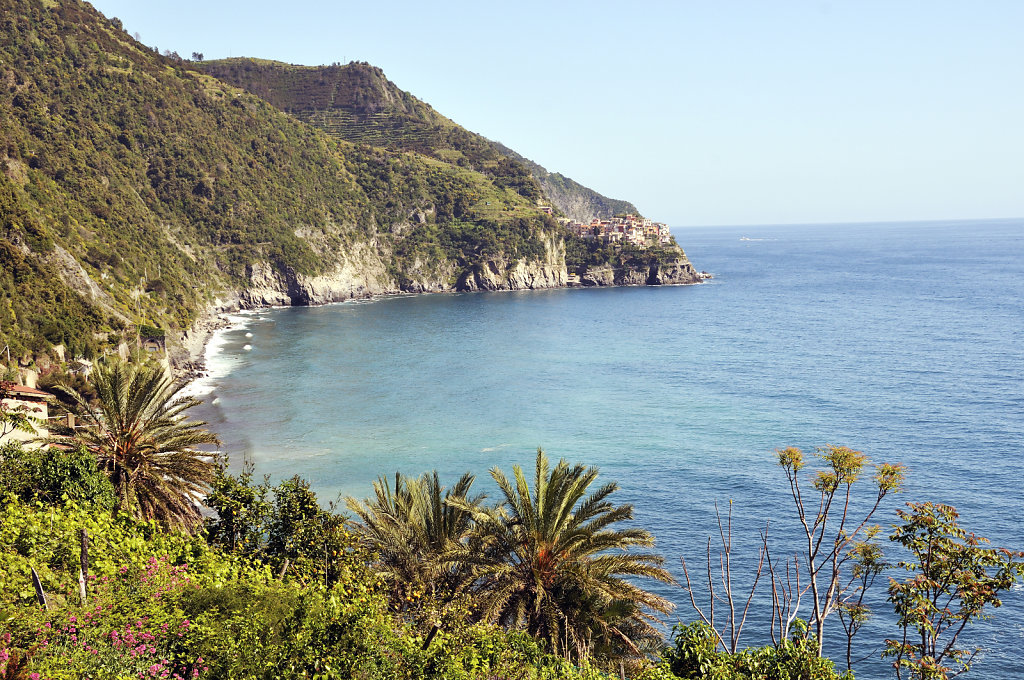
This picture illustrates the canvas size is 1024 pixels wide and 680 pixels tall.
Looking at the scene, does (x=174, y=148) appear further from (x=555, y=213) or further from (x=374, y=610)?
(x=374, y=610)

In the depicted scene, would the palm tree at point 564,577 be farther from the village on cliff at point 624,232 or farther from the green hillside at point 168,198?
the village on cliff at point 624,232

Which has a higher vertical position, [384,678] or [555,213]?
[555,213]

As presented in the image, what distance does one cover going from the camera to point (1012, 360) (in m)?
68.9

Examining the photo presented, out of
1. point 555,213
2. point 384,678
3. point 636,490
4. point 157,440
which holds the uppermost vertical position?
point 555,213

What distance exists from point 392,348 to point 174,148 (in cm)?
6504

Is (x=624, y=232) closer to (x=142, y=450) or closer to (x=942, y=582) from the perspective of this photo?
(x=142, y=450)

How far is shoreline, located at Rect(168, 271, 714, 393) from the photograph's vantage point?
65.4m

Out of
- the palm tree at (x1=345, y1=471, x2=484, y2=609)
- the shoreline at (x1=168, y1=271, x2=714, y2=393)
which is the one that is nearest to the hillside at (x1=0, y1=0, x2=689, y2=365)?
the shoreline at (x1=168, y1=271, x2=714, y2=393)

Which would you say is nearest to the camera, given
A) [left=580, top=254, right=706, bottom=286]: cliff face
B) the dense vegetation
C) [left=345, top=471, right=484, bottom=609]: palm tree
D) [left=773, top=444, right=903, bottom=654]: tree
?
the dense vegetation

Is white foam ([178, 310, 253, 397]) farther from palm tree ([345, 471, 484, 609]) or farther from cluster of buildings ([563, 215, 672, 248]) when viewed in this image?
cluster of buildings ([563, 215, 672, 248])

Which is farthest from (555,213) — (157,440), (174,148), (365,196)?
(157,440)

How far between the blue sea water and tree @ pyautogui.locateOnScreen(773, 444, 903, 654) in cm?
151

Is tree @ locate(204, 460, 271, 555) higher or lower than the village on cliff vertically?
lower

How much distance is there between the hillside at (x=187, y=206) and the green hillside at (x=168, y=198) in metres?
0.28
